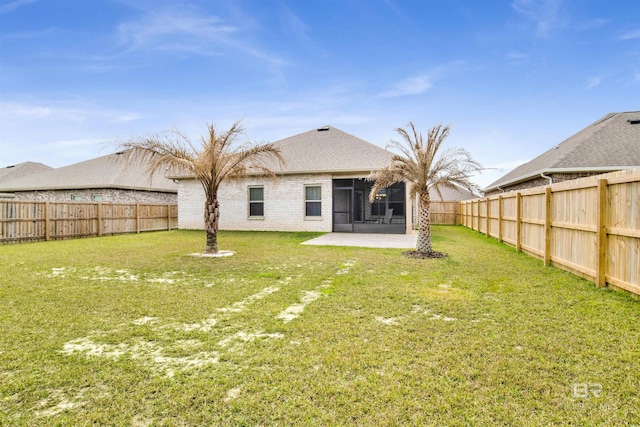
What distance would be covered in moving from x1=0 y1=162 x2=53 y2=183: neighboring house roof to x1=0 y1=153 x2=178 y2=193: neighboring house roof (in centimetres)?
750

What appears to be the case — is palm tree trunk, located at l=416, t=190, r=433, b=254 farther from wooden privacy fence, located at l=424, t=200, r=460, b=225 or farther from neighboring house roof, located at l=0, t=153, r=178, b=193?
wooden privacy fence, located at l=424, t=200, r=460, b=225

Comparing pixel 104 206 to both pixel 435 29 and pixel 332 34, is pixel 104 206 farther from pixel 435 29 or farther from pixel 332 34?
pixel 435 29

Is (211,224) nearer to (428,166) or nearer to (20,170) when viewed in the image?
(428,166)

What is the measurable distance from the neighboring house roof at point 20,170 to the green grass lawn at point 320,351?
2947 centimetres

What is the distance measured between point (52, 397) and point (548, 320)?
15.7ft

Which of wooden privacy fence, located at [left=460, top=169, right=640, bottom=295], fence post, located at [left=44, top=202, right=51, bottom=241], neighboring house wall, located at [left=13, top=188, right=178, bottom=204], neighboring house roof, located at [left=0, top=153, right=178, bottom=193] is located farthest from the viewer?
neighboring house roof, located at [left=0, top=153, right=178, bottom=193]

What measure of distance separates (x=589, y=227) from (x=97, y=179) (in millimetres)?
22339

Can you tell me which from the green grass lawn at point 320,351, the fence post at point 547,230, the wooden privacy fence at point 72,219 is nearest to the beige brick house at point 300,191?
the wooden privacy fence at point 72,219

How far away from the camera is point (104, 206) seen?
16375mm

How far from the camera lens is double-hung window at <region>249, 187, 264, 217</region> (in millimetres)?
17203

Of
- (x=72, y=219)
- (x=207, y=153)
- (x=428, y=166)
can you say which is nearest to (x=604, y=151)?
(x=428, y=166)

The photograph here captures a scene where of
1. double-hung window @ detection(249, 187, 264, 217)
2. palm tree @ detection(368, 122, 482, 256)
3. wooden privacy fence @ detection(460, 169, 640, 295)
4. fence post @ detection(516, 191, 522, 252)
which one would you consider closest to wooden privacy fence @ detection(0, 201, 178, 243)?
double-hung window @ detection(249, 187, 264, 217)

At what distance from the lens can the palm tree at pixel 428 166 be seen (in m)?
9.05

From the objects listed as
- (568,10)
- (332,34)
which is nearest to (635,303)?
(568,10)
